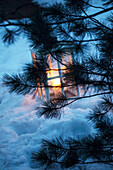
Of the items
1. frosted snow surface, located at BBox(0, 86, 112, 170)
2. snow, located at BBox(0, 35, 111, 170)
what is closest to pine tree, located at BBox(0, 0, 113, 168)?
snow, located at BBox(0, 35, 111, 170)

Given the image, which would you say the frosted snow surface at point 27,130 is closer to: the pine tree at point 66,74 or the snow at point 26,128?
the snow at point 26,128

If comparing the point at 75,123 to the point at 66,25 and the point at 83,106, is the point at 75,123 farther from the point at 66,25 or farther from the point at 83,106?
the point at 66,25

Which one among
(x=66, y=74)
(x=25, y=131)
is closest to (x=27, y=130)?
(x=25, y=131)

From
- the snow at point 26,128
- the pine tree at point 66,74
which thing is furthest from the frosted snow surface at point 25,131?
the pine tree at point 66,74

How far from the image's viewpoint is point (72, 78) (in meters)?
1.20

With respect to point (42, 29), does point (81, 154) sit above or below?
below

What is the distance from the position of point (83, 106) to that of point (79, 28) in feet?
7.06

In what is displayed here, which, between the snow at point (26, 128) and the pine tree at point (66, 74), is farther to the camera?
the snow at point (26, 128)

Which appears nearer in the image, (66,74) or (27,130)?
(66,74)

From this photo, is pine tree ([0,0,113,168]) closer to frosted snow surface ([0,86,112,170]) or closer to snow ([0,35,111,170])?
snow ([0,35,111,170])

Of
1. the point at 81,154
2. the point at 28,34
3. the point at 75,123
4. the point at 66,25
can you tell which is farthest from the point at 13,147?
the point at 66,25

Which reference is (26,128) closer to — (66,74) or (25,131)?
(25,131)

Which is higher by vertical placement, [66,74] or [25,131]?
→ [66,74]

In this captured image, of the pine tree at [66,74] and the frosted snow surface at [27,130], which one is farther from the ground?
the pine tree at [66,74]
